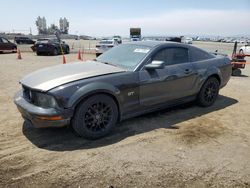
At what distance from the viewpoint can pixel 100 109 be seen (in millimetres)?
4121

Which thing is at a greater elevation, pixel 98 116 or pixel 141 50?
pixel 141 50

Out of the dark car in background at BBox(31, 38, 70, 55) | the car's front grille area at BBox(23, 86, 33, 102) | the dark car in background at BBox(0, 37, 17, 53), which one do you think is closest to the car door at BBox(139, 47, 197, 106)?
the car's front grille area at BBox(23, 86, 33, 102)

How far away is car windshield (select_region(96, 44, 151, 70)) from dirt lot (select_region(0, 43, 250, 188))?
111cm

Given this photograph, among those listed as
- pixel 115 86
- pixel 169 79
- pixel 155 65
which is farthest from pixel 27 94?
pixel 169 79

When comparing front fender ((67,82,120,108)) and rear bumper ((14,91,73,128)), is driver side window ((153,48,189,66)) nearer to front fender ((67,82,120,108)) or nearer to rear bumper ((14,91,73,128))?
front fender ((67,82,120,108))

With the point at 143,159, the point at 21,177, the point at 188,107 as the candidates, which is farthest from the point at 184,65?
the point at 21,177

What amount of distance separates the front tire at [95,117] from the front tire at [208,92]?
7.97 ft

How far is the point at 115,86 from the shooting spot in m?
4.18

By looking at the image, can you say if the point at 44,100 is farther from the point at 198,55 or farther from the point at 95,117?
the point at 198,55

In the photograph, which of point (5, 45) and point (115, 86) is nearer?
point (115, 86)

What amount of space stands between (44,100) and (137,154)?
156 cm

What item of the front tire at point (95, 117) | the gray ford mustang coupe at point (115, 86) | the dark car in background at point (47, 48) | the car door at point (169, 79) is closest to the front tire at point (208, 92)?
the gray ford mustang coupe at point (115, 86)

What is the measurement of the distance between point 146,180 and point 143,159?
1.61ft

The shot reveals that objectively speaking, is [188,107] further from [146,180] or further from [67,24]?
[67,24]
